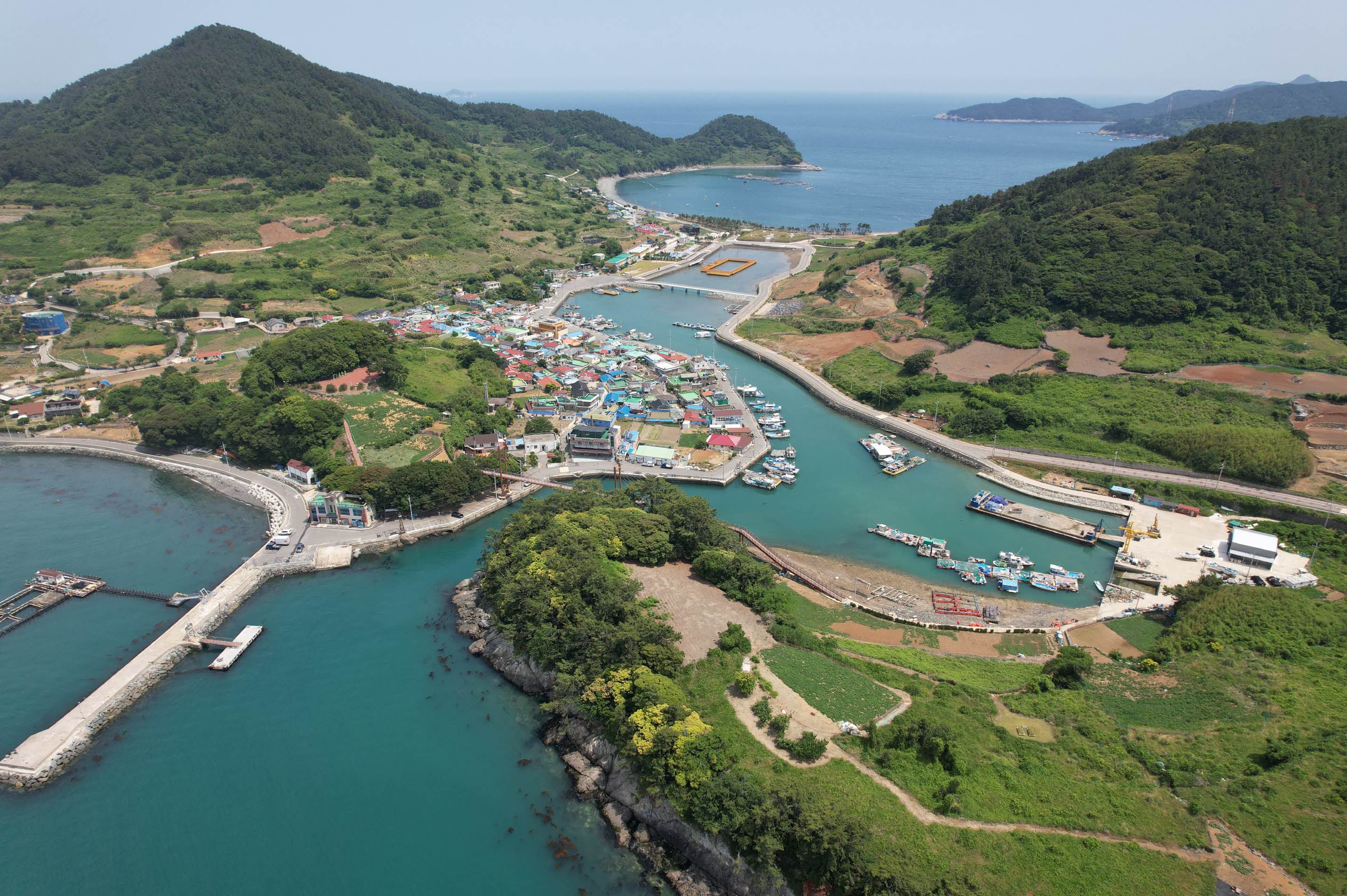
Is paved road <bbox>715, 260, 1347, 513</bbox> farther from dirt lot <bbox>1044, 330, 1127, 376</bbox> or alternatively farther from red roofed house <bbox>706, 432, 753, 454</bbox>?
dirt lot <bbox>1044, 330, 1127, 376</bbox>

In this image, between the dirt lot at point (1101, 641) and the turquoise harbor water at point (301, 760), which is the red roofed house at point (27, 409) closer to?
the turquoise harbor water at point (301, 760)

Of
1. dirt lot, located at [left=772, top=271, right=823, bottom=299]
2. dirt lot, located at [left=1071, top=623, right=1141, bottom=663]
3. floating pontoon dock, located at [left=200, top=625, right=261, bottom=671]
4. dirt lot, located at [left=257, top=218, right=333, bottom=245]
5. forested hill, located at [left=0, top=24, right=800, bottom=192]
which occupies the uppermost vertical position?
forested hill, located at [left=0, top=24, right=800, bottom=192]

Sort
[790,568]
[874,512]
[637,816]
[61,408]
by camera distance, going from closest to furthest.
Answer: [637,816]
[790,568]
[874,512]
[61,408]

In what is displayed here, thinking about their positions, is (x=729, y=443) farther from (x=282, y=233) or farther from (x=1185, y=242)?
(x=282, y=233)

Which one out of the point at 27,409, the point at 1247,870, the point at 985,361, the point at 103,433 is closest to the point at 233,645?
the point at 103,433

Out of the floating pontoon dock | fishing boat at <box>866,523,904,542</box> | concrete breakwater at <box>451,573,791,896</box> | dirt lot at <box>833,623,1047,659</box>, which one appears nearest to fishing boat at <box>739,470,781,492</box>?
fishing boat at <box>866,523,904,542</box>

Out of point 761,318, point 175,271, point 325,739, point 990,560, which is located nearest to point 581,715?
point 325,739

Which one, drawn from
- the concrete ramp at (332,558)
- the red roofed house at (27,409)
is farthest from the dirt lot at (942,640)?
the red roofed house at (27,409)
